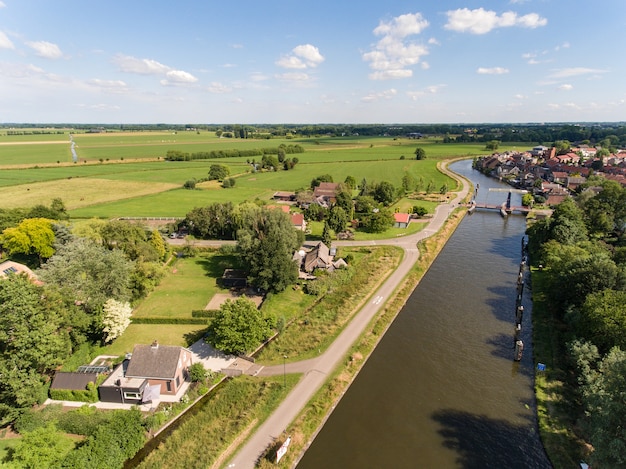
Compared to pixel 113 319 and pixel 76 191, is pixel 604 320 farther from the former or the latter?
pixel 76 191

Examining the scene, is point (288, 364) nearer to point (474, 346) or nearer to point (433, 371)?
point (433, 371)

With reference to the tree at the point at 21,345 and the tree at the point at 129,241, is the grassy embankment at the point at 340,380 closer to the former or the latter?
the tree at the point at 21,345

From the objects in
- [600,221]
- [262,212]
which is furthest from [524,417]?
[600,221]

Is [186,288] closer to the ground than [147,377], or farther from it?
farther from it

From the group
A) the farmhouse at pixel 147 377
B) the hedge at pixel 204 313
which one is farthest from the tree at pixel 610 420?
the hedge at pixel 204 313

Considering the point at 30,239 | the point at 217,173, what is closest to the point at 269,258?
the point at 30,239
